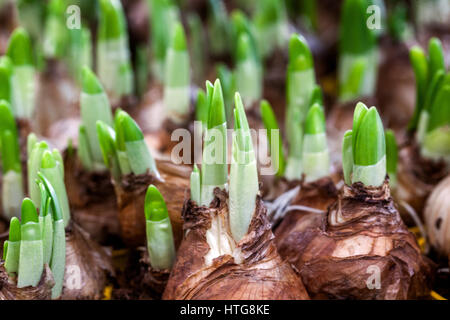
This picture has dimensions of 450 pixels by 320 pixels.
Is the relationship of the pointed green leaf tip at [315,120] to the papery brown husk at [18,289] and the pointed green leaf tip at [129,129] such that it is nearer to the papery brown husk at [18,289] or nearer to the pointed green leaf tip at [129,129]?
the pointed green leaf tip at [129,129]

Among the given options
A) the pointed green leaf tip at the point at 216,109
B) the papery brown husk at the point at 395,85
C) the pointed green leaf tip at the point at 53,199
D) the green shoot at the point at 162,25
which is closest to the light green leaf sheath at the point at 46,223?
the pointed green leaf tip at the point at 53,199

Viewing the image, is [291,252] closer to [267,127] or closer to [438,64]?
[267,127]

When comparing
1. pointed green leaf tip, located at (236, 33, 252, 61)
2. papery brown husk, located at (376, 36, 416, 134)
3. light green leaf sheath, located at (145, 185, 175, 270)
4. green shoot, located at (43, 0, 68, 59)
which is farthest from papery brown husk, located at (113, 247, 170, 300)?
papery brown husk, located at (376, 36, 416, 134)

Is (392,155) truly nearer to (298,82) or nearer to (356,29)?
(298,82)

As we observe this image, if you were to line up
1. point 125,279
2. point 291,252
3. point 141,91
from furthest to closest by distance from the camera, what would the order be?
point 141,91, point 125,279, point 291,252

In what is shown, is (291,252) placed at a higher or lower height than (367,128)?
lower

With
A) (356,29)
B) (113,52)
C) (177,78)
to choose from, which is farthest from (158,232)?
(356,29)
